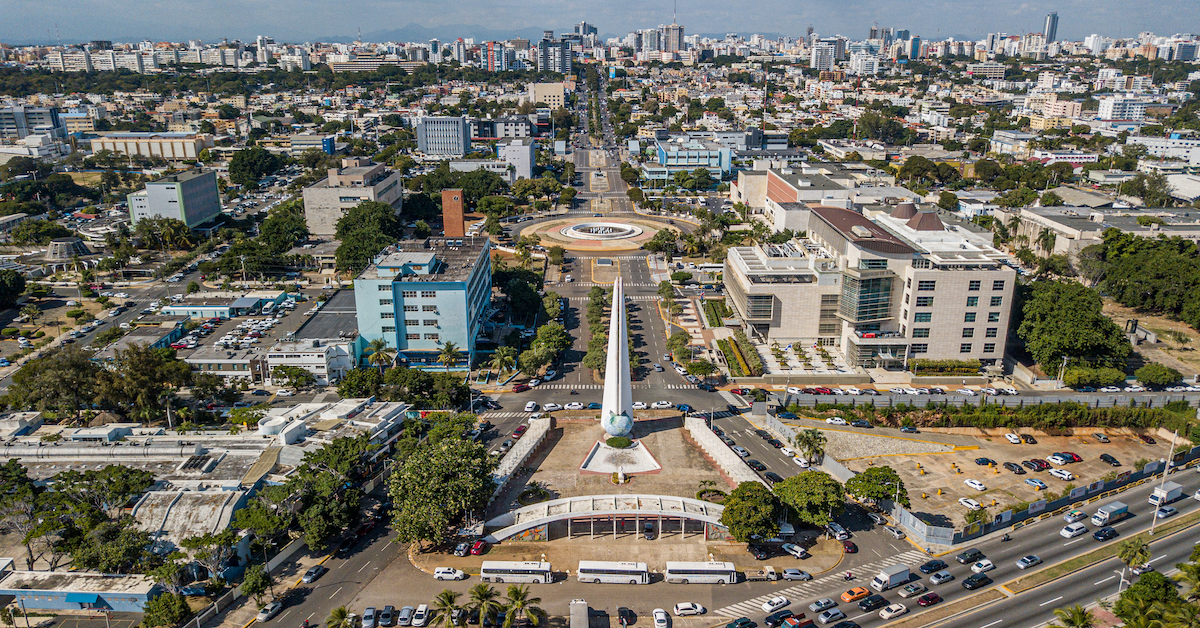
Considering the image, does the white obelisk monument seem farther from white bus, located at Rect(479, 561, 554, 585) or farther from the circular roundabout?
the circular roundabout

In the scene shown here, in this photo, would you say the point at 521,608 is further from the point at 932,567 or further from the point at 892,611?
the point at 932,567

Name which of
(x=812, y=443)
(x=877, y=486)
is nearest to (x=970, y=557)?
(x=877, y=486)

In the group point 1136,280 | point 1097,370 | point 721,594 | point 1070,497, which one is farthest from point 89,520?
point 1136,280

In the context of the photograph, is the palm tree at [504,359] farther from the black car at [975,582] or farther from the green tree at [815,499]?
the black car at [975,582]

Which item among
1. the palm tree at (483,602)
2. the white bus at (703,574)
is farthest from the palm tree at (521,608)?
the white bus at (703,574)

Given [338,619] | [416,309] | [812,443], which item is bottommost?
[338,619]

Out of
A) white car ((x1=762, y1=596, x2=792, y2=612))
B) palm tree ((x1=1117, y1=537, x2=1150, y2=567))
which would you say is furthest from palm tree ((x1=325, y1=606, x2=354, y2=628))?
palm tree ((x1=1117, y1=537, x2=1150, y2=567))

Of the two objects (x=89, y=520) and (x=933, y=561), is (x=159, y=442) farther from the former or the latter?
(x=933, y=561)
